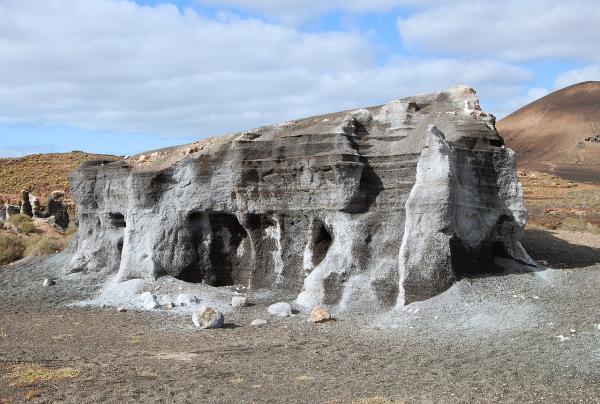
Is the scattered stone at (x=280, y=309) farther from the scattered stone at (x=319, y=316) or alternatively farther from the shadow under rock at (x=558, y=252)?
the shadow under rock at (x=558, y=252)

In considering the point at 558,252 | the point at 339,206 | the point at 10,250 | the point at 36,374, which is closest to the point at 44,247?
the point at 10,250

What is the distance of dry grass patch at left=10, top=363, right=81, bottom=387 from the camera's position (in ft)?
31.1

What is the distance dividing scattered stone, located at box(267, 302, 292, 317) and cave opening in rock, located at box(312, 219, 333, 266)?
1.60 metres

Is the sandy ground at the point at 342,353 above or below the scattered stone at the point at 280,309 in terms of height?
below

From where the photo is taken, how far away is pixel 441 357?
33.4 feet

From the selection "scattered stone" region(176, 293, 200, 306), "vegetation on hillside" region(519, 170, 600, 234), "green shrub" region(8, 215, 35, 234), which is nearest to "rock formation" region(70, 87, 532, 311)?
"scattered stone" region(176, 293, 200, 306)

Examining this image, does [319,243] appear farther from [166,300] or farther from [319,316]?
[166,300]

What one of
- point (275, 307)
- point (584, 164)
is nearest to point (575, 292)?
point (275, 307)

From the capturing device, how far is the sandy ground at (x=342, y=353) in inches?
344

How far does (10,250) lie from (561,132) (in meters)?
69.2

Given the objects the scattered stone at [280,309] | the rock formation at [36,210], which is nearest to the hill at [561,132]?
the rock formation at [36,210]

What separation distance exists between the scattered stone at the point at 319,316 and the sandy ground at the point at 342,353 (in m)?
0.19

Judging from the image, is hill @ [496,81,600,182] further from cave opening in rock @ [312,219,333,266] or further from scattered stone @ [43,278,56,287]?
scattered stone @ [43,278,56,287]

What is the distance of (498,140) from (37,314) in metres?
11.3
